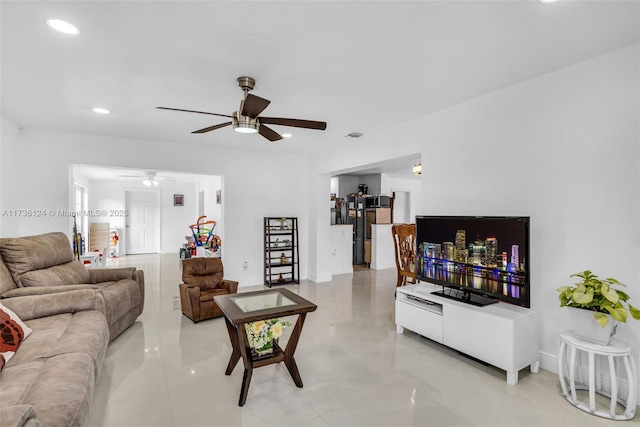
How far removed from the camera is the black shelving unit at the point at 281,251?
19.9 ft

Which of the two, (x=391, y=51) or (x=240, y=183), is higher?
(x=391, y=51)

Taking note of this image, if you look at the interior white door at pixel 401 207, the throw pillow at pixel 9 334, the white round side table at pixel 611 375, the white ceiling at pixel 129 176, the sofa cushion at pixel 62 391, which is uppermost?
the white ceiling at pixel 129 176

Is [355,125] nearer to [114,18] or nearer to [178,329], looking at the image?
[114,18]

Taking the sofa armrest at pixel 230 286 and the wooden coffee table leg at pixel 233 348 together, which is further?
the sofa armrest at pixel 230 286

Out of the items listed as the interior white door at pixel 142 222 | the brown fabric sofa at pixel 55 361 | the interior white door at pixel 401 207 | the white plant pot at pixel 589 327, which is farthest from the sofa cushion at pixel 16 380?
the interior white door at pixel 142 222

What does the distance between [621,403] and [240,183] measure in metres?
5.44

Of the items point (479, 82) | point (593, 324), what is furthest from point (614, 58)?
point (593, 324)

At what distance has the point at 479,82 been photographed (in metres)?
2.91

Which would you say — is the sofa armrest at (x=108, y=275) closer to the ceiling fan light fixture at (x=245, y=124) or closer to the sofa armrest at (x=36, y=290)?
the sofa armrest at (x=36, y=290)

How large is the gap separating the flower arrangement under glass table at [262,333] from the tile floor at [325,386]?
0.30 metres

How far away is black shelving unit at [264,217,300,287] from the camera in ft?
19.9

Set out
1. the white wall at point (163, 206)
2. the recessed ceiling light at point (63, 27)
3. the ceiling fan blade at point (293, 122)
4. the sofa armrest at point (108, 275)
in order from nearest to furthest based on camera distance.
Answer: the recessed ceiling light at point (63, 27) < the ceiling fan blade at point (293, 122) < the sofa armrest at point (108, 275) < the white wall at point (163, 206)

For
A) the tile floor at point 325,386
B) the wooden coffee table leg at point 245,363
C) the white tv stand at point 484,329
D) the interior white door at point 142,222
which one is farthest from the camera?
the interior white door at point 142,222

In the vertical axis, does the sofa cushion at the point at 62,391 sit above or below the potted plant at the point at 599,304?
below
